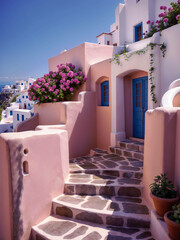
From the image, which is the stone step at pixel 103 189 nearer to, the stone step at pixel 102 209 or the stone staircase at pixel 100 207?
the stone staircase at pixel 100 207

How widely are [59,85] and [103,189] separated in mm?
5924

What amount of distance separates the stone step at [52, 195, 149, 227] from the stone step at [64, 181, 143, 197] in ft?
0.44

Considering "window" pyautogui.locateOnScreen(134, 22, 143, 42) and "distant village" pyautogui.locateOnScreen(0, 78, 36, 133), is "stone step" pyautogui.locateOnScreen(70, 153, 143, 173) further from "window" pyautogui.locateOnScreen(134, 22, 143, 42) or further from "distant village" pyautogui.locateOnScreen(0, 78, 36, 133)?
"window" pyautogui.locateOnScreen(134, 22, 143, 42)

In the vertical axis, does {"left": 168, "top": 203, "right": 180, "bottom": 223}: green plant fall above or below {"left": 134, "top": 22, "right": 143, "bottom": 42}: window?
below

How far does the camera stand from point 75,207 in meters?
4.62

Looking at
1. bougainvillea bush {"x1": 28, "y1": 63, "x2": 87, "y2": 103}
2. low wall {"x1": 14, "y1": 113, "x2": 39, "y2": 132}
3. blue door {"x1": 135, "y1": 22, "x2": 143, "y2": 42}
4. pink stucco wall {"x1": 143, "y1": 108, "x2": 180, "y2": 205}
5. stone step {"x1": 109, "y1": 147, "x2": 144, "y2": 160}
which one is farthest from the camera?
blue door {"x1": 135, "y1": 22, "x2": 143, "y2": 42}

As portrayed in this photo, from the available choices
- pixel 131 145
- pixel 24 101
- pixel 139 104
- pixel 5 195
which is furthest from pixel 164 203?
pixel 24 101

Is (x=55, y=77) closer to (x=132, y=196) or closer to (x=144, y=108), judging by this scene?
(x=144, y=108)

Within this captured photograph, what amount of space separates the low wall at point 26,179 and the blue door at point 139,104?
3.85 m

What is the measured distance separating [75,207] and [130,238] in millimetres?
1379

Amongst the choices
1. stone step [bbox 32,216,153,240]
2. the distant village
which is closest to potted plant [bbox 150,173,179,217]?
stone step [bbox 32,216,153,240]

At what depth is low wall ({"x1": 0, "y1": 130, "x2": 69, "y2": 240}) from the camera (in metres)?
4.31

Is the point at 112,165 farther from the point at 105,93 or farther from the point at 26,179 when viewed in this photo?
the point at 105,93

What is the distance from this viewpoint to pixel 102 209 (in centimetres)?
446
